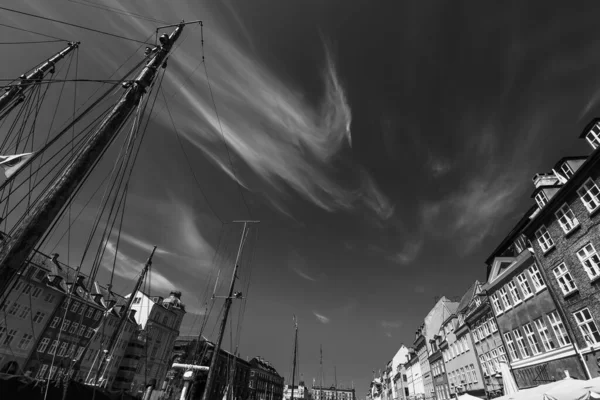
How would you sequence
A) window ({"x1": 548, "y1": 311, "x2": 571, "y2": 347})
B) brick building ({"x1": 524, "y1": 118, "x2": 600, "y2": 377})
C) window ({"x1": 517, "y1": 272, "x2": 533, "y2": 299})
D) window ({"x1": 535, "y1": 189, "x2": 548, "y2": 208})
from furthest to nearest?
1. window ({"x1": 517, "y1": 272, "x2": 533, "y2": 299})
2. window ({"x1": 535, "y1": 189, "x2": 548, "y2": 208})
3. window ({"x1": 548, "y1": 311, "x2": 571, "y2": 347})
4. brick building ({"x1": 524, "y1": 118, "x2": 600, "y2": 377})

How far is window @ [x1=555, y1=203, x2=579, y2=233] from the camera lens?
19.2 meters

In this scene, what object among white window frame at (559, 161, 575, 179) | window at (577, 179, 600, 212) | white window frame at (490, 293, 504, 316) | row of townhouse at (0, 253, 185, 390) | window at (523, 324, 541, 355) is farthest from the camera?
row of townhouse at (0, 253, 185, 390)

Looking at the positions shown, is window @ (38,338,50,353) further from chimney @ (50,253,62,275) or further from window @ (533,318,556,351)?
window @ (533,318,556,351)

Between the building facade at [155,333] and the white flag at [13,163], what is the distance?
69674 mm

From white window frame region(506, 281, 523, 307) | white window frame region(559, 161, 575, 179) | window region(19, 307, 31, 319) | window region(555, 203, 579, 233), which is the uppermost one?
white window frame region(559, 161, 575, 179)

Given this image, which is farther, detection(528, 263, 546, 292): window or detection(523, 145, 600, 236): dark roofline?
detection(528, 263, 546, 292): window

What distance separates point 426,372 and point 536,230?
44.7 meters

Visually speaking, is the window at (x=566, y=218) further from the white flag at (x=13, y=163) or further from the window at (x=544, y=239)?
the white flag at (x=13, y=163)

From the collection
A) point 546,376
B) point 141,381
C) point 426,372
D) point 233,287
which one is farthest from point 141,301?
point 546,376

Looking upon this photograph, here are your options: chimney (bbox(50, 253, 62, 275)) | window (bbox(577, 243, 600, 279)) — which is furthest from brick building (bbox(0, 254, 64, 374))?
window (bbox(577, 243, 600, 279))

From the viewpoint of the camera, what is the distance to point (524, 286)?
955 inches

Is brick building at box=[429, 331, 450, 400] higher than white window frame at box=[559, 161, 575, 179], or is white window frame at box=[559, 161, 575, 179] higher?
white window frame at box=[559, 161, 575, 179]

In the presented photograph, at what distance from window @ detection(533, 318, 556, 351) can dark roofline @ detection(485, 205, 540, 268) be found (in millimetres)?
7771

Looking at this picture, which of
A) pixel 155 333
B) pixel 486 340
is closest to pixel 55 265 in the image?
pixel 155 333
